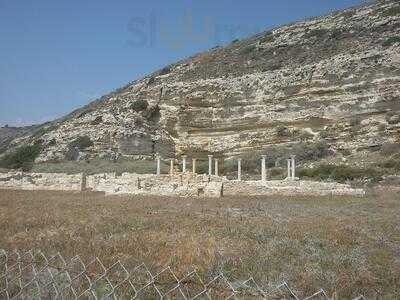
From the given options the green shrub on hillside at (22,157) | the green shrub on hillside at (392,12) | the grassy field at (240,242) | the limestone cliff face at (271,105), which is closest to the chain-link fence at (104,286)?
the grassy field at (240,242)

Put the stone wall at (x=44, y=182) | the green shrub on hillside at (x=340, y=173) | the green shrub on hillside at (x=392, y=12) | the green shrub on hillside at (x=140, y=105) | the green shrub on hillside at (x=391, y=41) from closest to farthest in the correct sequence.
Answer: the stone wall at (x=44, y=182), the green shrub on hillside at (x=340, y=173), the green shrub on hillside at (x=391, y=41), the green shrub on hillside at (x=140, y=105), the green shrub on hillside at (x=392, y=12)

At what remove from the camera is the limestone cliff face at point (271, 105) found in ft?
170

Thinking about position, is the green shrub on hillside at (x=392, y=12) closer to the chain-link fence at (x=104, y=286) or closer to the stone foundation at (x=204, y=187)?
the stone foundation at (x=204, y=187)

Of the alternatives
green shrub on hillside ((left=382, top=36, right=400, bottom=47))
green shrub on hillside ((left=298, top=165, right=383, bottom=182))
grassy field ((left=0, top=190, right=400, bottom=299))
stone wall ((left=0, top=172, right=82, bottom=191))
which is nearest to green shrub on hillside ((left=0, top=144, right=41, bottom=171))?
stone wall ((left=0, top=172, right=82, bottom=191))

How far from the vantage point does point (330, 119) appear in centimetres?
5306

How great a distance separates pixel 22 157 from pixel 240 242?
4747 centimetres

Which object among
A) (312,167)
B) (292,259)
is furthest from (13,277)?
(312,167)

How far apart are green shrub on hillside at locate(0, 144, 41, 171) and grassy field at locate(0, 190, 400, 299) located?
124ft

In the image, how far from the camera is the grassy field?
8172 mm

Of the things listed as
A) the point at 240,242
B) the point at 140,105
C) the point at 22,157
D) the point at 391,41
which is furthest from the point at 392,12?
the point at 240,242

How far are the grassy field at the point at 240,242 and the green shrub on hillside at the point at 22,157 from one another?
37.9 m

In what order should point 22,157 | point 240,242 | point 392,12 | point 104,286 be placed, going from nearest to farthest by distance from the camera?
point 104,286
point 240,242
point 22,157
point 392,12

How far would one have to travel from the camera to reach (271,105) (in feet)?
187

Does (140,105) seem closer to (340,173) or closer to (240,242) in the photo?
(340,173)
